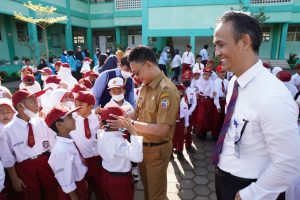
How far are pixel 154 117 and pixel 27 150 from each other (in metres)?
1.40

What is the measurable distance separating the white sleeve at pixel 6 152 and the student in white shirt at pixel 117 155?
916mm

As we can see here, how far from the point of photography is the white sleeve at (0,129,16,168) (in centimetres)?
227

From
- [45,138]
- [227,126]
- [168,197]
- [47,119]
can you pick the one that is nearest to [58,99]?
[45,138]

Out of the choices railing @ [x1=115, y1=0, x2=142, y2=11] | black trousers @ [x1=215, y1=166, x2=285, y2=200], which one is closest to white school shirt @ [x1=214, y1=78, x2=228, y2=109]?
black trousers @ [x1=215, y1=166, x2=285, y2=200]

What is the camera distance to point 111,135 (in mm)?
2137

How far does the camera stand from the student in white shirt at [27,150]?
2.31 metres

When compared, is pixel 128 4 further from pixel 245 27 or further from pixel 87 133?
pixel 245 27

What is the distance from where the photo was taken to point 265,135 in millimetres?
1174

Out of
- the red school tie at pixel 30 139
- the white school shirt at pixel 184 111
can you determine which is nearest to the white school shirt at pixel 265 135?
the red school tie at pixel 30 139

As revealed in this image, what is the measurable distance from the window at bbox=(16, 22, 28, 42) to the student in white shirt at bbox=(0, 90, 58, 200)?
629 inches

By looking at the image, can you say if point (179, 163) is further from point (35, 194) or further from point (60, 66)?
point (60, 66)

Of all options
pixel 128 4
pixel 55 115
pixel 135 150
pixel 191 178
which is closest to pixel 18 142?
pixel 55 115

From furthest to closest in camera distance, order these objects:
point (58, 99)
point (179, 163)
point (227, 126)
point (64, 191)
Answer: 1. point (179, 163)
2. point (58, 99)
3. point (64, 191)
4. point (227, 126)

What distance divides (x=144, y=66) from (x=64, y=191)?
1.38 meters
